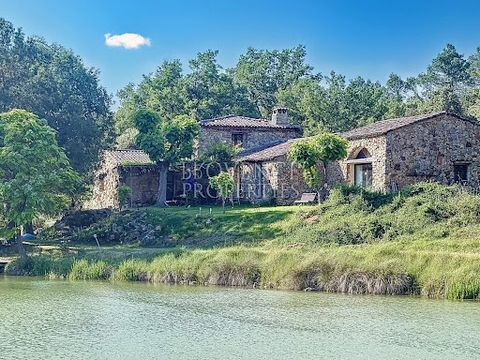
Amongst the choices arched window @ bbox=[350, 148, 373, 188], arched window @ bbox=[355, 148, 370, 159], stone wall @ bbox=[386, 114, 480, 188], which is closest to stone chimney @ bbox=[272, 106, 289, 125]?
arched window @ bbox=[350, 148, 373, 188]

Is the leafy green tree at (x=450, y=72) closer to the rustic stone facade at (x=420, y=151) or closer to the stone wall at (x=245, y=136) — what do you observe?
the stone wall at (x=245, y=136)

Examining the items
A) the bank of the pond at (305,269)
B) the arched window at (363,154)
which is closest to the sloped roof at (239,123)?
the arched window at (363,154)

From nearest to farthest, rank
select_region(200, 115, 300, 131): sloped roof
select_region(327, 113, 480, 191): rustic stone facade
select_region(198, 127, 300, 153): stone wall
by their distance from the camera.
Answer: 1. select_region(327, 113, 480, 191): rustic stone facade
2. select_region(198, 127, 300, 153): stone wall
3. select_region(200, 115, 300, 131): sloped roof

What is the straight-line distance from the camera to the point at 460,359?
15.4m

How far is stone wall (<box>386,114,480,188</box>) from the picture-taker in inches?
1495

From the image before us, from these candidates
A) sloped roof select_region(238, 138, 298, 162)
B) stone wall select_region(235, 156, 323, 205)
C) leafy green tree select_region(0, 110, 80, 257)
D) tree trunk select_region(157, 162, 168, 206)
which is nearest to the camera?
leafy green tree select_region(0, 110, 80, 257)

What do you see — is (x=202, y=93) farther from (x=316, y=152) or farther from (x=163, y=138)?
(x=316, y=152)

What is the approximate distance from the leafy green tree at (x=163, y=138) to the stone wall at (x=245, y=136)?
3.96 m

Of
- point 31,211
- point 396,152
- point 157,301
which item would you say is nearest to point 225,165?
point 396,152

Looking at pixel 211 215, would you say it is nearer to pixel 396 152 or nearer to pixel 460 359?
pixel 396 152

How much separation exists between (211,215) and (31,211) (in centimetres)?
916

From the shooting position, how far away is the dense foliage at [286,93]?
57844 millimetres

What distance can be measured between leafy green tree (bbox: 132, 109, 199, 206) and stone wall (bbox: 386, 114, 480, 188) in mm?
12744

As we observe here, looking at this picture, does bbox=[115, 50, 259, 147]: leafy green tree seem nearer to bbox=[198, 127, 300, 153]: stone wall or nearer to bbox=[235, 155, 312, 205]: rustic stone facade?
bbox=[198, 127, 300, 153]: stone wall
